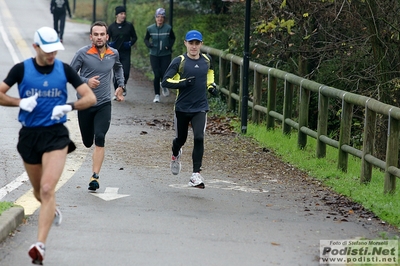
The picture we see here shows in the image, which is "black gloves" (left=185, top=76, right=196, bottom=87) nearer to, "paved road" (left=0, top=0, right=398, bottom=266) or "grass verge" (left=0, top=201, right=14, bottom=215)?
"paved road" (left=0, top=0, right=398, bottom=266)

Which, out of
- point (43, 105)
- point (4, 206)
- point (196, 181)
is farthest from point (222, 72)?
point (43, 105)

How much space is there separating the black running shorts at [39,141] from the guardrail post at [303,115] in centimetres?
732

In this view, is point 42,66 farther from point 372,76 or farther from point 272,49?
point 272,49

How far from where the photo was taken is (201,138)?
11.3 meters

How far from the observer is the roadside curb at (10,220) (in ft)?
26.6

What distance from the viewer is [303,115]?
14469 millimetres

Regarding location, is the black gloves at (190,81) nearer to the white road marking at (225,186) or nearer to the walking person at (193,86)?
the walking person at (193,86)

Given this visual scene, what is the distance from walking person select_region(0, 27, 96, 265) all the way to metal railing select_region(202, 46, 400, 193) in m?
4.47

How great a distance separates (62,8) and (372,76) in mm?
19964

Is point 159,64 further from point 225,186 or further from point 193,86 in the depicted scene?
point 193,86

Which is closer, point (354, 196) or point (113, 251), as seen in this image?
point (113, 251)

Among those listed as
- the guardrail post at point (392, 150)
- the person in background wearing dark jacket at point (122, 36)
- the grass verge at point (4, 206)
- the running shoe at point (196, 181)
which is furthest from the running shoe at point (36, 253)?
the person in background wearing dark jacket at point (122, 36)

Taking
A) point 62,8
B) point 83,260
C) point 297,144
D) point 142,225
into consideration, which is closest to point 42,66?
point 83,260

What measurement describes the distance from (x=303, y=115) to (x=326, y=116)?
1.00 m
